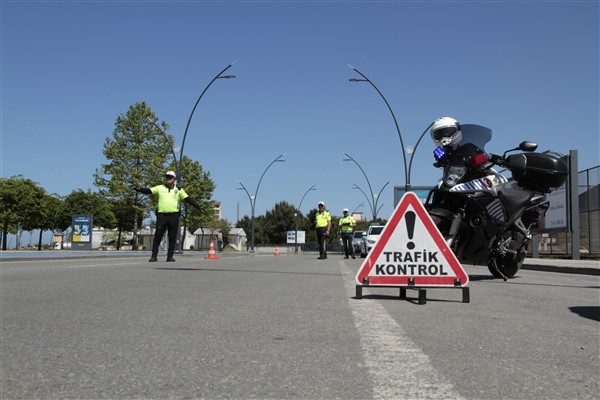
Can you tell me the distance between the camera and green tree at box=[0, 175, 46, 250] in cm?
5809

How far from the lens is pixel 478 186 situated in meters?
6.77

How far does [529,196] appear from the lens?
24.7 feet

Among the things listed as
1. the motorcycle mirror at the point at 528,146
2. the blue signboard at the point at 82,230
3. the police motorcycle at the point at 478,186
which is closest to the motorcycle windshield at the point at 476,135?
the police motorcycle at the point at 478,186

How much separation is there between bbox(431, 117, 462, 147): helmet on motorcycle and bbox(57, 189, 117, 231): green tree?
6442cm

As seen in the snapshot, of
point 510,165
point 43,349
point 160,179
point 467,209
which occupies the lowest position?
point 43,349

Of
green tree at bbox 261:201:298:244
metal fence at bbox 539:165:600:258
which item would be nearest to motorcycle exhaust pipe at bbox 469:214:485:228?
metal fence at bbox 539:165:600:258

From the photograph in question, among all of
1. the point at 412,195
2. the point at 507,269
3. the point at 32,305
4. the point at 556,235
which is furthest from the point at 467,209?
the point at 556,235

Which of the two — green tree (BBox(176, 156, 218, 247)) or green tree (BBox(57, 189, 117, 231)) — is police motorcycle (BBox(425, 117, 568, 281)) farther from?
green tree (BBox(57, 189, 117, 231))

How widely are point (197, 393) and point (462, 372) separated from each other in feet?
4.01

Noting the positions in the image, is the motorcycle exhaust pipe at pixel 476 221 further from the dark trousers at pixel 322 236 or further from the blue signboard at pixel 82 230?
the blue signboard at pixel 82 230

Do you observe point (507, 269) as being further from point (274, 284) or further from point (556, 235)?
point (556, 235)

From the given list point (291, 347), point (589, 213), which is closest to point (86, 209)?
point (589, 213)

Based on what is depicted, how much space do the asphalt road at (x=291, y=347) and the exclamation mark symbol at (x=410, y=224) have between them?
549 mm

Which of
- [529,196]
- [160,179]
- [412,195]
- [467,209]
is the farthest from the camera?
[160,179]
